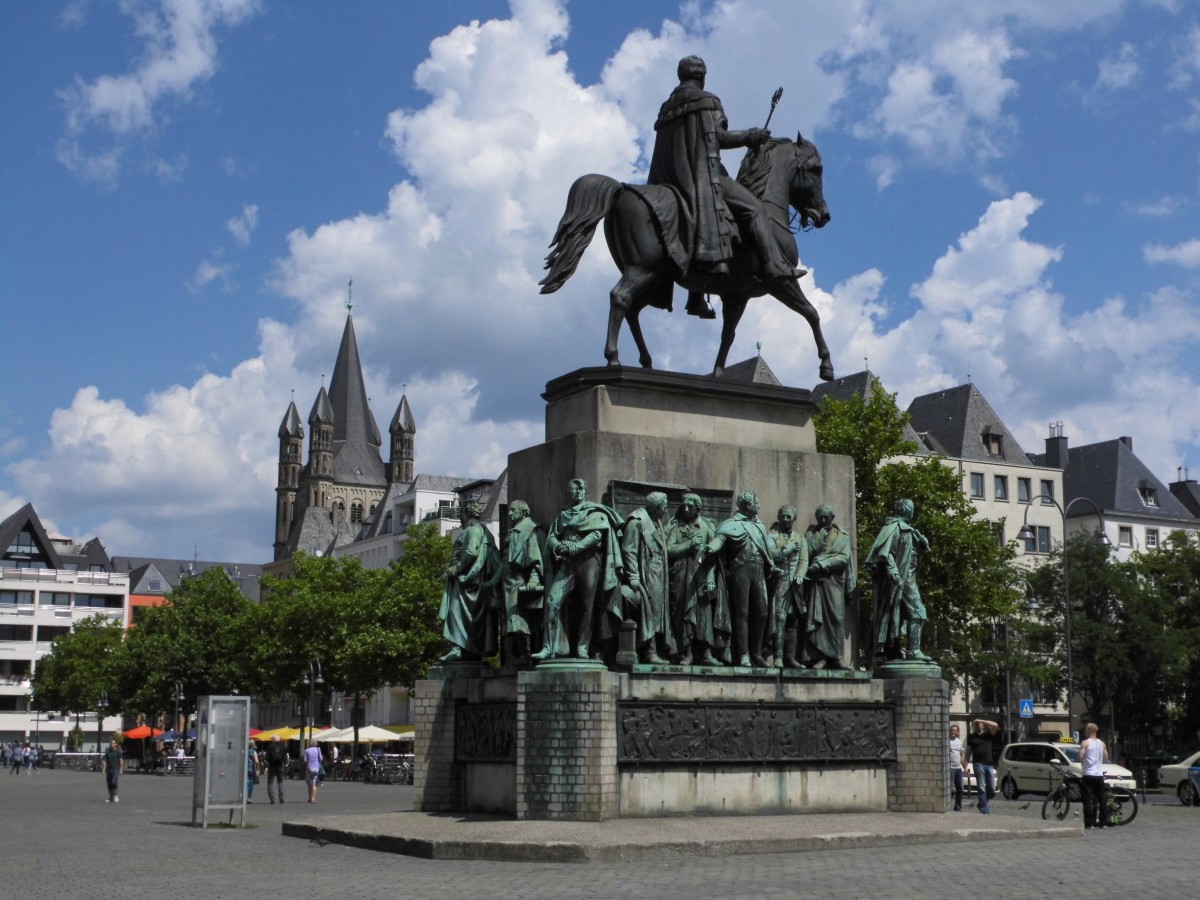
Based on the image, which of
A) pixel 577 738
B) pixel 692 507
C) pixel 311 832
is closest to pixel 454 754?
pixel 311 832

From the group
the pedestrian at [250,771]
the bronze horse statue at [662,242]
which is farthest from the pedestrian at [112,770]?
the bronze horse statue at [662,242]

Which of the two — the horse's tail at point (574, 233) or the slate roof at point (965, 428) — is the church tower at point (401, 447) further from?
the horse's tail at point (574, 233)

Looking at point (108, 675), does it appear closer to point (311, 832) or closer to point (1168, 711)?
point (1168, 711)

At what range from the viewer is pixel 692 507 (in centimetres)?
1762

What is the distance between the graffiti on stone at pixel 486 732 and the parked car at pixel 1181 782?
2414 cm

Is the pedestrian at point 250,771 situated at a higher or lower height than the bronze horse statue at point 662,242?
lower

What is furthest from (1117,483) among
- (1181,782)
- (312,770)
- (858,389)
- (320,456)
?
(320,456)

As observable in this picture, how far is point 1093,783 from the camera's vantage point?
2141 cm

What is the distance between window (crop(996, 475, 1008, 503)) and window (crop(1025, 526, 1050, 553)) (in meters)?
2.44

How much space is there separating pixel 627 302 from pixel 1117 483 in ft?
266

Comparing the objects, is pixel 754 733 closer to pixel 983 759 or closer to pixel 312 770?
pixel 983 759

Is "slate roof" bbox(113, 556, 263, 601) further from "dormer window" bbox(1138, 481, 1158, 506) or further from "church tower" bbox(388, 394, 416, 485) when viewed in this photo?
"dormer window" bbox(1138, 481, 1158, 506)

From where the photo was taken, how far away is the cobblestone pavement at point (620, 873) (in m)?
11.9

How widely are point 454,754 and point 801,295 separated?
7.56 meters
